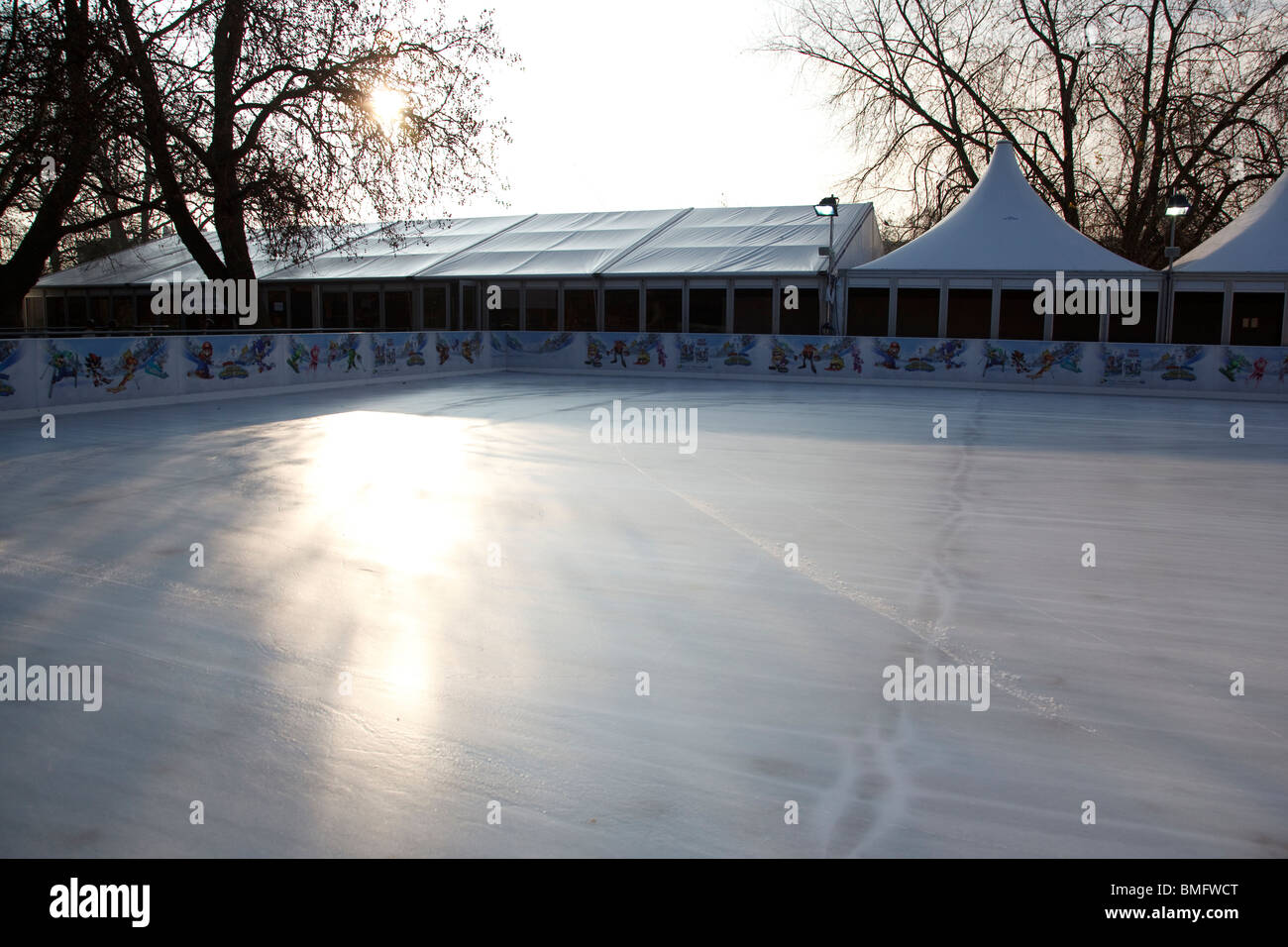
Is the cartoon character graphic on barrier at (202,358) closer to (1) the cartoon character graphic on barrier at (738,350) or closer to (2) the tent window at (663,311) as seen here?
(1) the cartoon character graphic on barrier at (738,350)

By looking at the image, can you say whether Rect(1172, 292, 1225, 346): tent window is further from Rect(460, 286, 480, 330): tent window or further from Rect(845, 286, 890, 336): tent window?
Rect(460, 286, 480, 330): tent window

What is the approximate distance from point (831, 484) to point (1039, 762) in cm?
577

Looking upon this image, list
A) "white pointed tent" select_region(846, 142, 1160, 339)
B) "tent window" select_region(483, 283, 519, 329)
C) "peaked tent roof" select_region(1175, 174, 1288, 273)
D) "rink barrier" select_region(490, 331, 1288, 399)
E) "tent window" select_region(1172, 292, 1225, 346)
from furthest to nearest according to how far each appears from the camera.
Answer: "tent window" select_region(483, 283, 519, 329), "white pointed tent" select_region(846, 142, 1160, 339), "tent window" select_region(1172, 292, 1225, 346), "peaked tent roof" select_region(1175, 174, 1288, 273), "rink barrier" select_region(490, 331, 1288, 399)

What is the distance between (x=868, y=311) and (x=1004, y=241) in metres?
3.46

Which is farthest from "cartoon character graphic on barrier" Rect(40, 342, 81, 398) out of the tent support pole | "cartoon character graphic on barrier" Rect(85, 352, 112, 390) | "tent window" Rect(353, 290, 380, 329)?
the tent support pole

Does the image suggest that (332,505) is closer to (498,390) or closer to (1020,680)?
(1020,680)

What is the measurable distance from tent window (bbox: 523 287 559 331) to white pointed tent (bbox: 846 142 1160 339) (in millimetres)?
7855

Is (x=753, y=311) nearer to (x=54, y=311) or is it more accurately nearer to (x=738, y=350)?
(x=738, y=350)

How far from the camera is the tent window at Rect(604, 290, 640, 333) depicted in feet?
85.7

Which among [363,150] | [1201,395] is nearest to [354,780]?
[363,150]

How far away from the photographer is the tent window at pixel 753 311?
82.6ft

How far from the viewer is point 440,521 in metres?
7.54

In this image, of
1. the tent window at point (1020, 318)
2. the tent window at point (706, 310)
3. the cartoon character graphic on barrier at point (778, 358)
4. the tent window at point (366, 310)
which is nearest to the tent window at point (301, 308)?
the tent window at point (366, 310)

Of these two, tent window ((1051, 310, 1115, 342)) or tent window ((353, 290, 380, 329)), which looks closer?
tent window ((1051, 310, 1115, 342))
